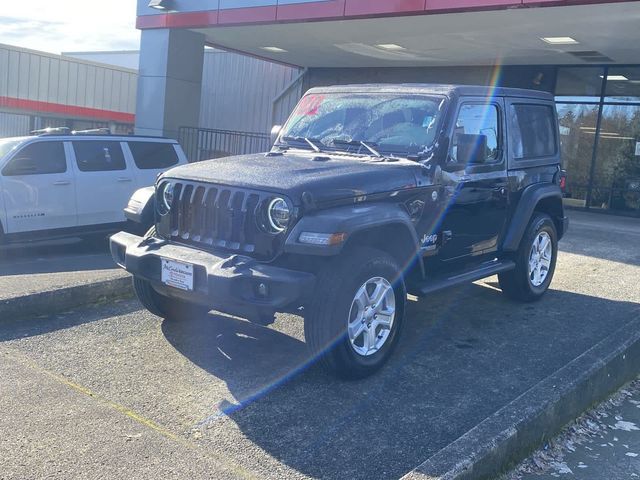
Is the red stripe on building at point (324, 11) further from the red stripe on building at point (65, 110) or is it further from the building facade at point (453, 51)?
the red stripe on building at point (65, 110)

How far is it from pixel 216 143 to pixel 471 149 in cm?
1388

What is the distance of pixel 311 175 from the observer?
179 inches

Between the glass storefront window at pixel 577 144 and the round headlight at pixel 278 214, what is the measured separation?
12793 millimetres

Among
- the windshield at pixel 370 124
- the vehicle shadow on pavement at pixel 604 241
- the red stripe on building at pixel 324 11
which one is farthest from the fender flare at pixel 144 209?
the red stripe on building at pixel 324 11

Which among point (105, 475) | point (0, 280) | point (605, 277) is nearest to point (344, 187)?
point (105, 475)

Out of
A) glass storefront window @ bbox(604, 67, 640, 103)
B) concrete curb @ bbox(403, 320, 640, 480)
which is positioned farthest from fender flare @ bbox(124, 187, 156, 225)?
glass storefront window @ bbox(604, 67, 640, 103)

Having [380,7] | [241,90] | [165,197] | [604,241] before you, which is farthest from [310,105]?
[241,90]

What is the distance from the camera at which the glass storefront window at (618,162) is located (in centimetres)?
1485

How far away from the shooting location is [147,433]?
12.2 ft

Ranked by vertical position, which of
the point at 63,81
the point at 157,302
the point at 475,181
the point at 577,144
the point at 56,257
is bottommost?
the point at 56,257

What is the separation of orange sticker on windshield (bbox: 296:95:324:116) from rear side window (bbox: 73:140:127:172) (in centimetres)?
428

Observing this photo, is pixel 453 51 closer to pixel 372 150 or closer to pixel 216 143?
pixel 216 143

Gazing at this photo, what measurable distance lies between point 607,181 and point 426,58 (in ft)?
16.7

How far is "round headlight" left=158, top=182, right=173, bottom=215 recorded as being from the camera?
5.05m
